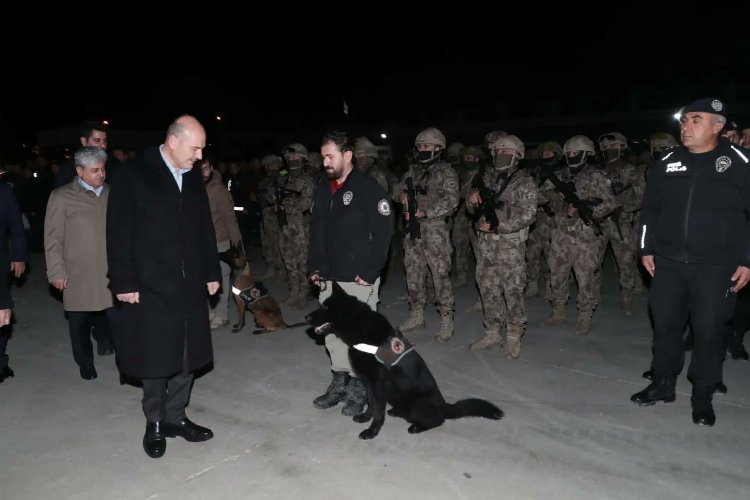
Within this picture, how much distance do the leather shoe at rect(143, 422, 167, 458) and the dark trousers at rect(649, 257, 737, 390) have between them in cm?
364

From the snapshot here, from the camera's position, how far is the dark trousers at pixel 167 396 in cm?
371

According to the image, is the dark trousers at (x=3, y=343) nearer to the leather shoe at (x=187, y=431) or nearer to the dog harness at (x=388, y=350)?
the leather shoe at (x=187, y=431)

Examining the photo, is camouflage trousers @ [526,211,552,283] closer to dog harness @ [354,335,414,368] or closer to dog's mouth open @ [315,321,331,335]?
dog harness @ [354,335,414,368]

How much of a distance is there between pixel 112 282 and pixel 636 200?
20.6 feet

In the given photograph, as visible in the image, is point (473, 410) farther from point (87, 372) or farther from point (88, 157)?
point (88, 157)

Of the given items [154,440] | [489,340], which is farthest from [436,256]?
[154,440]

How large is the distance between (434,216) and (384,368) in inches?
96.2

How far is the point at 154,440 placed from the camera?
371 cm

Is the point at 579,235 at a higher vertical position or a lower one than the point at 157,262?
lower

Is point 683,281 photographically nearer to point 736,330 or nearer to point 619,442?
point 619,442

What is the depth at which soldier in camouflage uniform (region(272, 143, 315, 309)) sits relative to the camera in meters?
7.70

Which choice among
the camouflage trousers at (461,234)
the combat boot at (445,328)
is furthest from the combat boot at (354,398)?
the camouflage trousers at (461,234)

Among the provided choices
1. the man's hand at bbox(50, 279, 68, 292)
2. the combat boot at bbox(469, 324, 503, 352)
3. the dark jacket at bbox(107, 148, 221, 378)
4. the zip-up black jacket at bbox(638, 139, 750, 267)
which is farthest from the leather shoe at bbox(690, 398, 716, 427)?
the man's hand at bbox(50, 279, 68, 292)

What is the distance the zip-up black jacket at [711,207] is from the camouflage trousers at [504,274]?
1.62m
